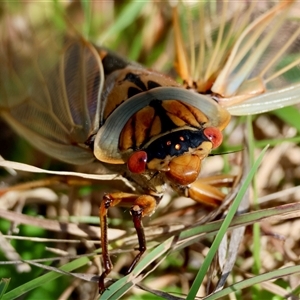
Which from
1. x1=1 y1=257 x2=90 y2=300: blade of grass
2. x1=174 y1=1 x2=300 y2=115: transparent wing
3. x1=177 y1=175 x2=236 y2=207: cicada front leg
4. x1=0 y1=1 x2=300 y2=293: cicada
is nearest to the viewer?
x1=1 y1=257 x2=90 y2=300: blade of grass

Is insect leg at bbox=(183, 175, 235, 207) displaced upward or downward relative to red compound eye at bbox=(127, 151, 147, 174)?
downward

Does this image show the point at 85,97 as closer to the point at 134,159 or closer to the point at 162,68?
the point at 134,159

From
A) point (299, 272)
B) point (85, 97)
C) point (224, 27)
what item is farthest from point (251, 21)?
point (299, 272)

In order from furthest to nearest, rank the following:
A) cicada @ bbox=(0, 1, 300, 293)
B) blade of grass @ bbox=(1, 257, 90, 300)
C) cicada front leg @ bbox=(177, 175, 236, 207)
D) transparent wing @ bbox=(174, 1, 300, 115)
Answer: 1. transparent wing @ bbox=(174, 1, 300, 115)
2. cicada front leg @ bbox=(177, 175, 236, 207)
3. cicada @ bbox=(0, 1, 300, 293)
4. blade of grass @ bbox=(1, 257, 90, 300)

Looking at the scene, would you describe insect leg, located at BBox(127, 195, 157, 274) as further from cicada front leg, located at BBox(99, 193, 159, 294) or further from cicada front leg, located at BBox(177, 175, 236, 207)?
cicada front leg, located at BBox(177, 175, 236, 207)

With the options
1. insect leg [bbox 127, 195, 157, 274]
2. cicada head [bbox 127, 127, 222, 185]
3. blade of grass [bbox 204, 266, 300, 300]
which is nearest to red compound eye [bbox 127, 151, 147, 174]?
cicada head [bbox 127, 127, 222, 185]

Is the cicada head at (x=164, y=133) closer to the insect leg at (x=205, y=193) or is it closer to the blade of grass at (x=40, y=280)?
the insect leg at (x=205, y=193)

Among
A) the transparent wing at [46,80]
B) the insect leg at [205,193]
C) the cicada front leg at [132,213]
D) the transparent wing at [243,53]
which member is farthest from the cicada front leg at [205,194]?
the transparent wing at [46,80]
